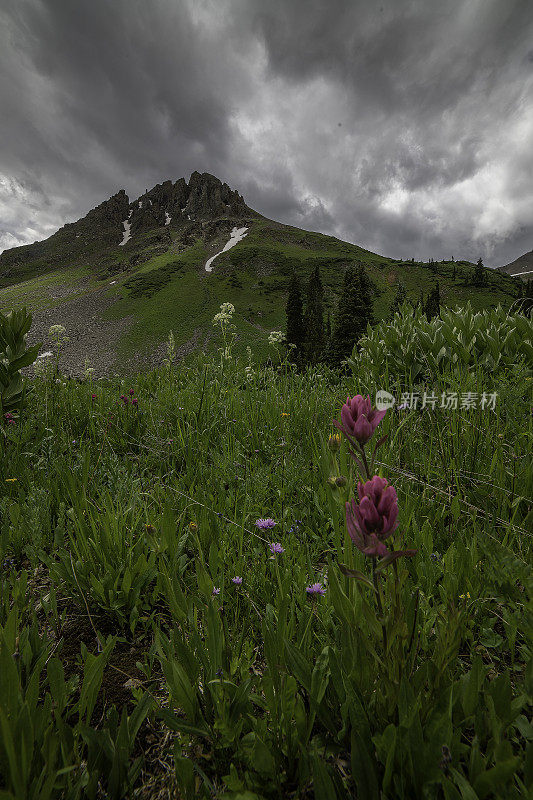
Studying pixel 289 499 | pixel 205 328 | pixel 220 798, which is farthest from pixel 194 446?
pixel 205 328

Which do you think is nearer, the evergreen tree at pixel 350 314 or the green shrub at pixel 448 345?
the green shrub at pixel 448 345

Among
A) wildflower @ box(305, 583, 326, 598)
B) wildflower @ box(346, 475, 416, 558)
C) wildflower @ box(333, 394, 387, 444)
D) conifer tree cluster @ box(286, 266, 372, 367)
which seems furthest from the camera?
conifer tree cluster @ box(286, 266, 372, 367)

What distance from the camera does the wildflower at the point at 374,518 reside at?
2.76ft

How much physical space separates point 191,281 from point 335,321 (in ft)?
246

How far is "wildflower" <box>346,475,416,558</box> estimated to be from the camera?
841 mm

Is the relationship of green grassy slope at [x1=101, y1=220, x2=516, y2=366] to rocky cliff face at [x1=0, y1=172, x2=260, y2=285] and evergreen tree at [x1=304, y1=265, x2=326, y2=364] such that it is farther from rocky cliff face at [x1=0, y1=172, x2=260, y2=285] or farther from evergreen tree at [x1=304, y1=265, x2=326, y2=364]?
rocky cliff face at [x1=0, y1=172, x2=260, y2=285]

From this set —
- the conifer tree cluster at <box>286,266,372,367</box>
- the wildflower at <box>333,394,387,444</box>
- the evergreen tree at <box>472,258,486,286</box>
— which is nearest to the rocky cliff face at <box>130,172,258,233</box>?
the evergreen tree at <box>472,258,486,286</box>

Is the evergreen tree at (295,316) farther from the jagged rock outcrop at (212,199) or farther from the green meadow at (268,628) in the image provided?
the jagged rock outcrop at (212,199)

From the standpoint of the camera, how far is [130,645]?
4.74ft

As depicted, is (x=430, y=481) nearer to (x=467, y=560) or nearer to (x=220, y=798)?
(x=467, y=560)

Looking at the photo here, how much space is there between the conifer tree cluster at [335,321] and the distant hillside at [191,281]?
9696 millimetres

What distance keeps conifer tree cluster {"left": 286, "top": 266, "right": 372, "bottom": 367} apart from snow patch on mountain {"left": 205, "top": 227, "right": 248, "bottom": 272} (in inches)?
2820

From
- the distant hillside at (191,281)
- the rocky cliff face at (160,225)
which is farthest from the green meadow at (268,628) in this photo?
the rocky cliff face at (160,225)

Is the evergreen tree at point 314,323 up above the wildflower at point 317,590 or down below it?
above
